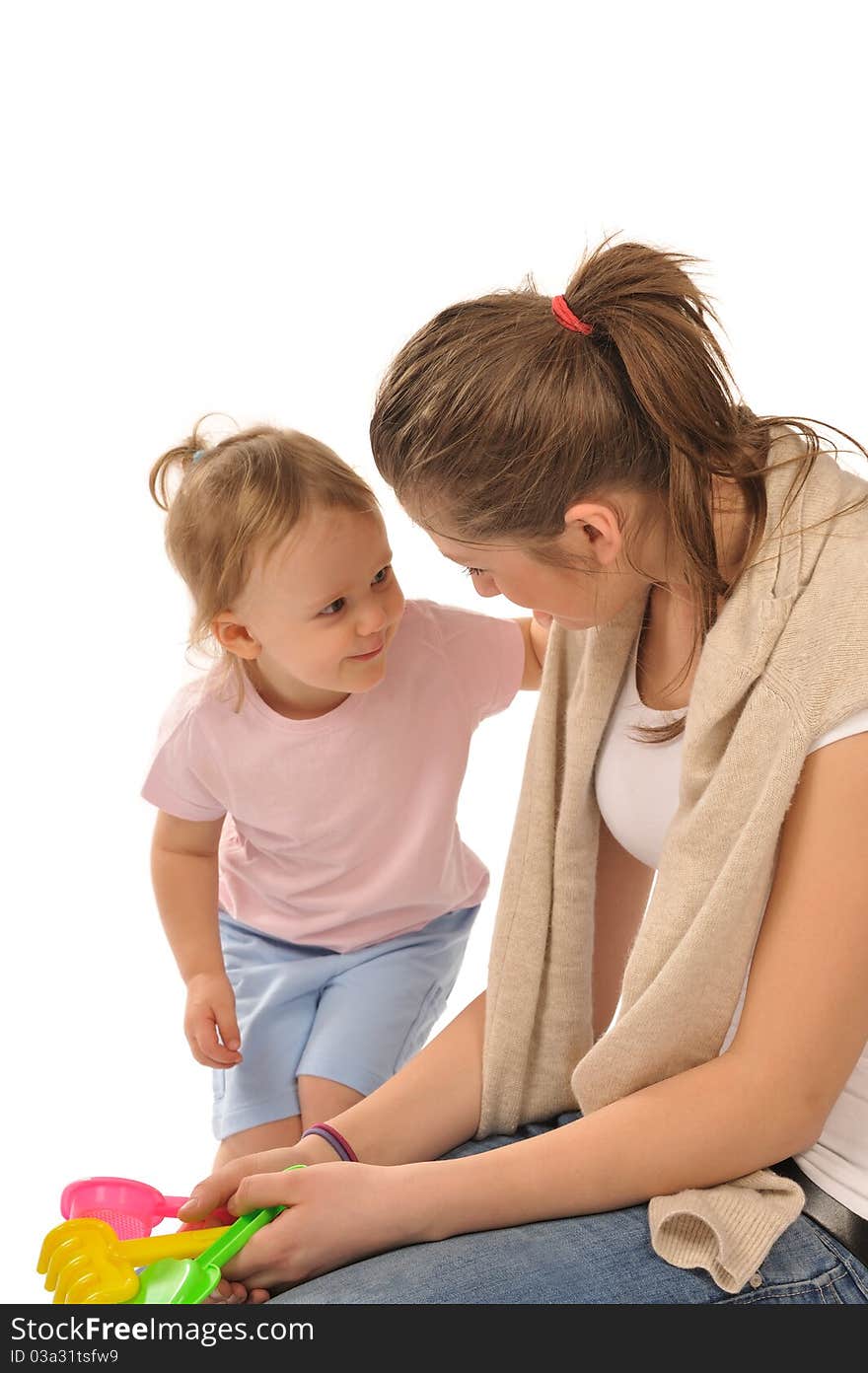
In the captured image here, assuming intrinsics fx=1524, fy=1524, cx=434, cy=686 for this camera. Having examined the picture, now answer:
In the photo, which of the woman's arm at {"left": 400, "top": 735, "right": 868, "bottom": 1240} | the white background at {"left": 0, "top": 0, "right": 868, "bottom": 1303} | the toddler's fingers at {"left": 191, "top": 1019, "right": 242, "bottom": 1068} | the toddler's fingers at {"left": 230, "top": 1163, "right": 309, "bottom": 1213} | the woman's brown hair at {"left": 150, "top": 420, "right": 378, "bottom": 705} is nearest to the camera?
the woman's arm at {"left": 400, "top": 735, "right": 868, "bottom": 1240}

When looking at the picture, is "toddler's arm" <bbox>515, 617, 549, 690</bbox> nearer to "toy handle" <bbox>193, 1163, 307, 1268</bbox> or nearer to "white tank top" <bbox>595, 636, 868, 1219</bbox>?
"white tank top" <bbox>595, 636, 868, 1219</bbox>

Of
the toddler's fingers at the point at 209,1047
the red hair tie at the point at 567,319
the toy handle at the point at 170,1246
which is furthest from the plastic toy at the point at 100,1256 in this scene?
the red hair tie at the point at 567,319

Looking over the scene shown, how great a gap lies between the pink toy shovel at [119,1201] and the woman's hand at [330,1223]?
0.66 ft

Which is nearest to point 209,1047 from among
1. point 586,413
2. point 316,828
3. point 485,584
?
point 316,828

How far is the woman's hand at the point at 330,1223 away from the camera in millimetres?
1095

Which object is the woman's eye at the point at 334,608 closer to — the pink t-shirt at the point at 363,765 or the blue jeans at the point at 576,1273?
the pink t-shirt at the point at 363,765

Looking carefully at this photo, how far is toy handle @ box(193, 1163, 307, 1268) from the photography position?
3.63 ft

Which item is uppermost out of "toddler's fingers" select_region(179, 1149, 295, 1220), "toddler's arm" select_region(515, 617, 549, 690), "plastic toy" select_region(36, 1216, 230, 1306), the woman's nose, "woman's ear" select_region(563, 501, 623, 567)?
"woman's ear" select_region(563, 501, 623, 567)

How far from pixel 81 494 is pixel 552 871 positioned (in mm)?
1432

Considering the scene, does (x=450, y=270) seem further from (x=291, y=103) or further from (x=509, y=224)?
(x=291, y=103)

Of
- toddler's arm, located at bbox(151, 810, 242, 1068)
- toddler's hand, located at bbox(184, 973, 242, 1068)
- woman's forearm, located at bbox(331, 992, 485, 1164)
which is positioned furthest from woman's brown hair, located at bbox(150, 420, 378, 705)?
woman's forearm, located at bbox(331, 992, 485, 1164)

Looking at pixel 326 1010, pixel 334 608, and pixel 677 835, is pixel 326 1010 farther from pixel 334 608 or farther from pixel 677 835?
pixel 677 835

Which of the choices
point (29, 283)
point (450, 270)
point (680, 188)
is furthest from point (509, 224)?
point (29, 283)

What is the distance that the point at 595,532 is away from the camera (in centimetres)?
114
